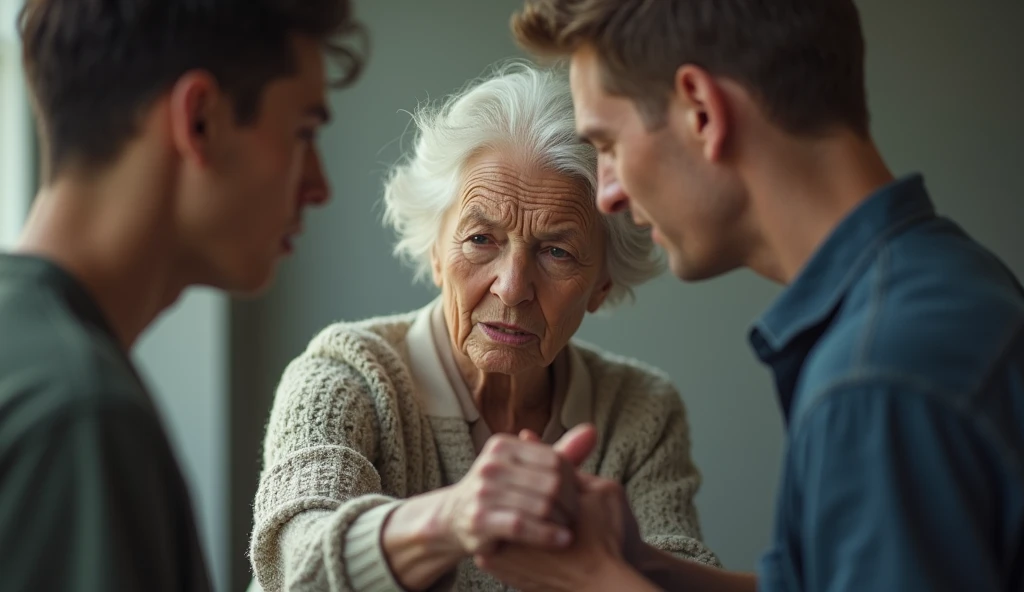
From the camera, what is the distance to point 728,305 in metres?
3.37

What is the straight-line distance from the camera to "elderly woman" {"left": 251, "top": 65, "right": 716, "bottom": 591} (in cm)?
179

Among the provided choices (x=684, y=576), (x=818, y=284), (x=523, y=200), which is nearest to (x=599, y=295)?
(x=523, y=200)

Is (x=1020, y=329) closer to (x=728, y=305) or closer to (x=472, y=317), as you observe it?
(x=472, y=317)

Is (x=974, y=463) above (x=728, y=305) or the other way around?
above

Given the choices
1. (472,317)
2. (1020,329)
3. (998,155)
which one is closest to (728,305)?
(998,155)

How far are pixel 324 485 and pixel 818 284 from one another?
798mm

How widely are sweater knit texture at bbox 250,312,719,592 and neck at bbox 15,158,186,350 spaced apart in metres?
0.50

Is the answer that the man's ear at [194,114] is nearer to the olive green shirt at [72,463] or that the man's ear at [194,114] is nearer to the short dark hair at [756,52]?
the olive green shirt at [72,463]

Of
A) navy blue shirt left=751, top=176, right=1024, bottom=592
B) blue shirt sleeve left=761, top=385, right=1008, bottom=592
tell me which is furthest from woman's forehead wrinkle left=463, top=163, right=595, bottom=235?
blue shirt sleeve left=761, top=385, right=1008, bottom=592

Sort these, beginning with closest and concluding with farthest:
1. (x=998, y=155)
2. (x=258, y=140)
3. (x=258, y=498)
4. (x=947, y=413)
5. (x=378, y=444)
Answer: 1. (x=947, y=413)
2. (x=258, y=140)
3. (x=258, y=498)
4. (x=378, y=444)
5. (x=998, y=155)

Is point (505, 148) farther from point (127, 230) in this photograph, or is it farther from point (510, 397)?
point (127, 230)

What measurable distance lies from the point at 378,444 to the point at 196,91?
2.99 ft

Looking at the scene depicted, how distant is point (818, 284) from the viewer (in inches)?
49.4

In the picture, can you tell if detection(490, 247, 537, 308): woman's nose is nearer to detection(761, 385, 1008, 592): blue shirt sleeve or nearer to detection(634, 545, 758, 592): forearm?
detection(634, 545, 758, 592): forearm
